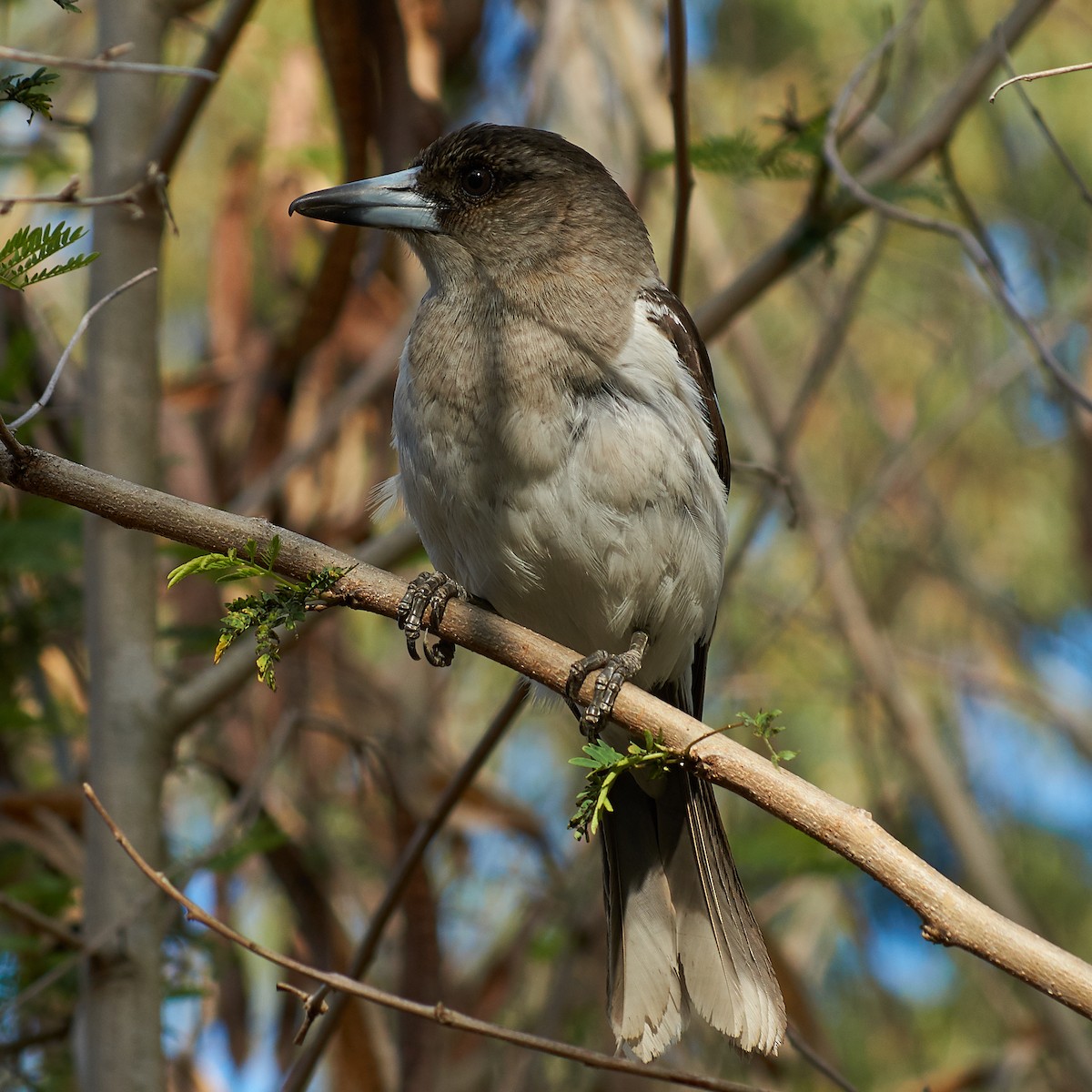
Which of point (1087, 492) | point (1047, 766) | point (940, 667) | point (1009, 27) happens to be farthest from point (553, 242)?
point (1047, 766)

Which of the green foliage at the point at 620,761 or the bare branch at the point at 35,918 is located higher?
the green foliage at the point at 620,761

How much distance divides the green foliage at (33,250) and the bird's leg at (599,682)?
3.18ft

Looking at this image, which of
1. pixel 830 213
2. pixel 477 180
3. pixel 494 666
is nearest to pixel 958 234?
pixel 830 213

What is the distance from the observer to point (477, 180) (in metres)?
3.24

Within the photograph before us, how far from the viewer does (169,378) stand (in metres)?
4.44

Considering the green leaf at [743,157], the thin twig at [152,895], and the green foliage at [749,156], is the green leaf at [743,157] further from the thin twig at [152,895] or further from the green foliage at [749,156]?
the thin twig at [152,895]

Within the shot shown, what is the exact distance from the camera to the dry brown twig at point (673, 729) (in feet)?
5.32

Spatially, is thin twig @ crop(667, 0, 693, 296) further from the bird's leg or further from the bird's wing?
the bird's leg

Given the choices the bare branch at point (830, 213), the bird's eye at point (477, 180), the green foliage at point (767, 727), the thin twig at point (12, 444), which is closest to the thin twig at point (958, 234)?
the bare branch at point (830, 213)

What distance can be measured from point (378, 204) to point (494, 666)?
2.96 metres

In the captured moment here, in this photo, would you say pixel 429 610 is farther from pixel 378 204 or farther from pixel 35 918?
pixel 378 204

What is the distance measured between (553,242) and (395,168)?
48 cm

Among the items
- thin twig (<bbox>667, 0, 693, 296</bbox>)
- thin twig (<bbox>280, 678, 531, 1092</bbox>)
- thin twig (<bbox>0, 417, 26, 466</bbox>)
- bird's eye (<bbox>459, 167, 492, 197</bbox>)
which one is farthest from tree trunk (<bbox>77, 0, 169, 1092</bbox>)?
thin twig (<bbox>667, 0, 693, 296</bbox>)

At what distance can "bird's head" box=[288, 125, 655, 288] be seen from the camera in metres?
3.08
